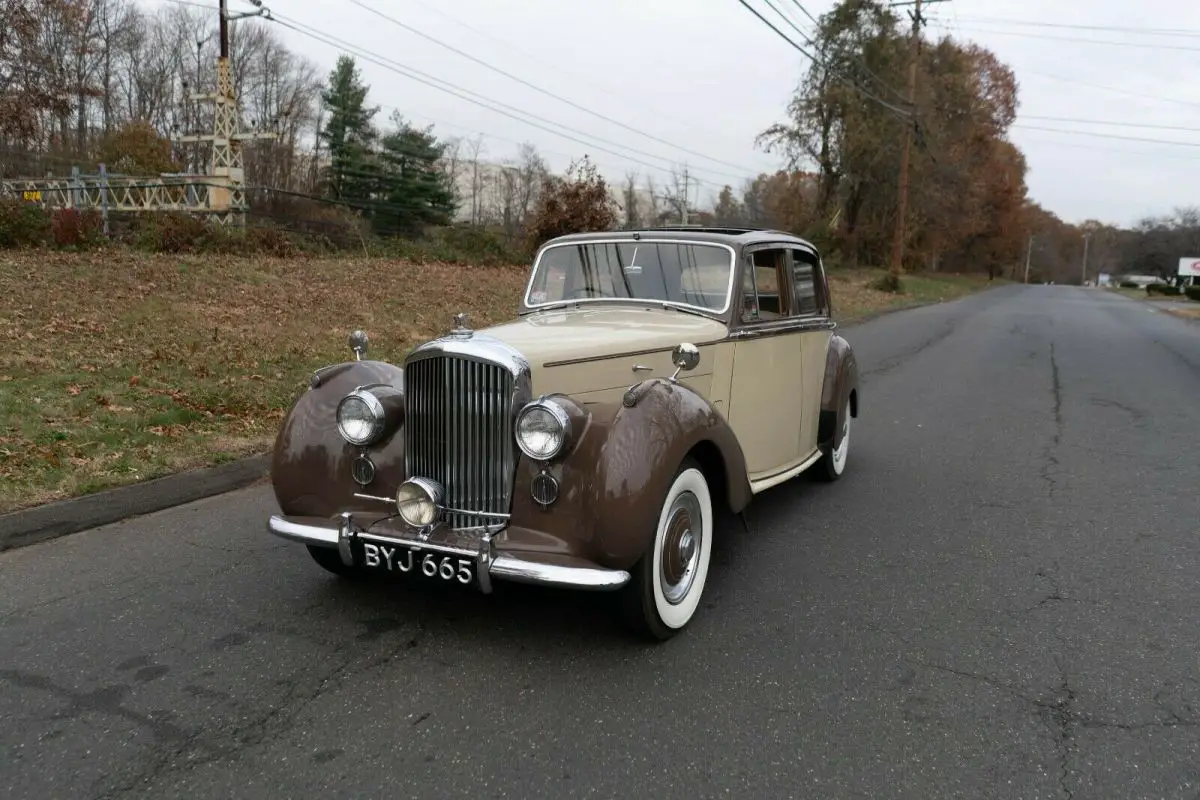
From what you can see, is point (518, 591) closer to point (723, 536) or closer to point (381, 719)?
point (381, 719)

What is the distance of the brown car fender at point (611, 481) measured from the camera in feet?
10.0

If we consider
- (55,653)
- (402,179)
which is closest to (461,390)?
(55,653)

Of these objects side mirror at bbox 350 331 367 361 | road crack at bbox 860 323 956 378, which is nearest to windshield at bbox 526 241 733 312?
side mirror at bbox 350 331 367 361

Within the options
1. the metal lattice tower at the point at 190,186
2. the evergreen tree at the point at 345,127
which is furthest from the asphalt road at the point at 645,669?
the evergreen tree at the point at 345,127

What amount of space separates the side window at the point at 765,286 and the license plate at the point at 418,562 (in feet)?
7.47

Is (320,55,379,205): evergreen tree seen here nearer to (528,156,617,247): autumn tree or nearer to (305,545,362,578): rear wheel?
(528,156,617,247): autumn tree

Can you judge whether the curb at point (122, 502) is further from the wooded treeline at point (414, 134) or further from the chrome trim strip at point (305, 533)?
the wooded treeline at point (414, 134)

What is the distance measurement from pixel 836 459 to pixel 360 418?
3792mm

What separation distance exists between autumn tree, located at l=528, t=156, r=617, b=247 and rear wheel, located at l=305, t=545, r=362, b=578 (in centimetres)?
2097

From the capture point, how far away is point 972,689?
3057mm

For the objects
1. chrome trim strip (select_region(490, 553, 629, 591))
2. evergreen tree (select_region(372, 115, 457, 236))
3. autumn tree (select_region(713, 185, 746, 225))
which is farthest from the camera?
autumn tree (select_region(713, 185, 746, 225))

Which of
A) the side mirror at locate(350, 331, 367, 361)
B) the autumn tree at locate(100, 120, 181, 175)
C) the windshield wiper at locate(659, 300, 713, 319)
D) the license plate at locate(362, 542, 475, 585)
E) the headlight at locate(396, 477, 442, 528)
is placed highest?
the autumn tree at locate(100, 120, 181, 175)

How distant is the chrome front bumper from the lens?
294 centimetres

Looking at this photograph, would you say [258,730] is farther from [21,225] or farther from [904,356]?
[21,225]
